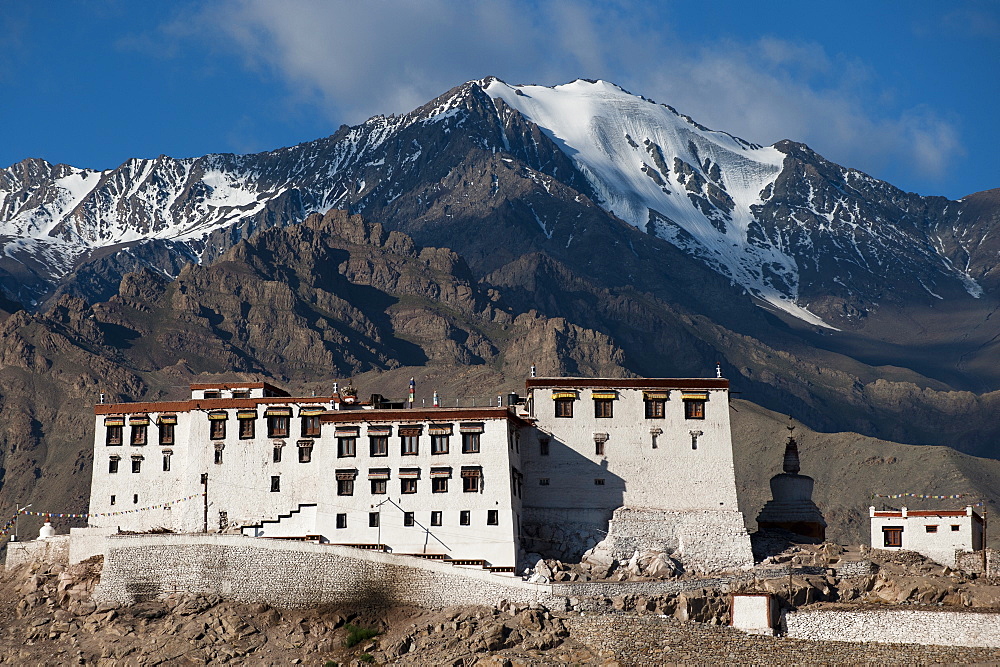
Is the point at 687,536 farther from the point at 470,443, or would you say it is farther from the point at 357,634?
the point at 357,634

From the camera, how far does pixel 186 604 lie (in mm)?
103500

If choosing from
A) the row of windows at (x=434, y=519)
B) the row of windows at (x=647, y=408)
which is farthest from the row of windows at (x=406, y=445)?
the row of windows at (x=647, y=408)

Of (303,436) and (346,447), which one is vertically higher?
(303,436)

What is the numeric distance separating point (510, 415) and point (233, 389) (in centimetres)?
2333

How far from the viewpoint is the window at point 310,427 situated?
113750 millimetres

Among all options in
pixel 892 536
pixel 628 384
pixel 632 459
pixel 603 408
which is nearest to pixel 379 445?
pixel 603 408

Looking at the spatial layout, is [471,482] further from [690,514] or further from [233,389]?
[233,389]

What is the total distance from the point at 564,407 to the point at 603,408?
8.83 ft

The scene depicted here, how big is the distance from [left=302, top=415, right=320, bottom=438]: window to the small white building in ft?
136

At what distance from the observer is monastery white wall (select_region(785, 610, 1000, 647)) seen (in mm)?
97500

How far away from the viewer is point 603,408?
4486 inches

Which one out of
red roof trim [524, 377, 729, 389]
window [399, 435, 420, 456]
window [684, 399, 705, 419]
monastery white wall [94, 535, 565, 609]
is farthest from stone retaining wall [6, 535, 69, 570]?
window [684, 399, 705, 419]

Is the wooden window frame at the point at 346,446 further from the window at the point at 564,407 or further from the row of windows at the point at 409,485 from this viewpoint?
the window at the point at 564,407

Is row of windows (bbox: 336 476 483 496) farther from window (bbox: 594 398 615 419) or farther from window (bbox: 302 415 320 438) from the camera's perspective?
window (bbox: 594 398 615 419)
